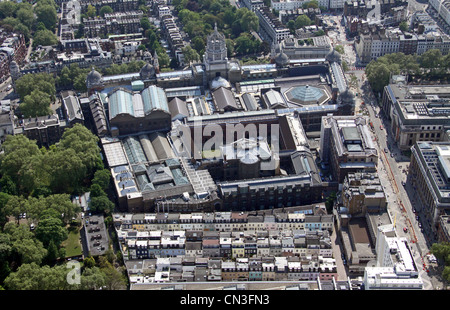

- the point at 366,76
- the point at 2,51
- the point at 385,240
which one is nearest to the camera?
the point at 385,240

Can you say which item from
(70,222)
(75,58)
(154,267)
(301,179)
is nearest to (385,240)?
(301,179)

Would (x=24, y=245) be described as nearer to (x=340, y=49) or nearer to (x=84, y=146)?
(x=84, y=146)

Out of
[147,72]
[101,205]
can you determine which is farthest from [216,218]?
[147,72]

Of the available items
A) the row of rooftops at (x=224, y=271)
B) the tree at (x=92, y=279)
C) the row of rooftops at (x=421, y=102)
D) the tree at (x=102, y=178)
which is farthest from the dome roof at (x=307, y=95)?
the tree at (x=92, y=279)

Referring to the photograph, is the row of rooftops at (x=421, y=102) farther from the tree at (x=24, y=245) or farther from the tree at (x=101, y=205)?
the tree at (x=24, y=245)

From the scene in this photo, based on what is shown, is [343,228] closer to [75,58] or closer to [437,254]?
[437,254]

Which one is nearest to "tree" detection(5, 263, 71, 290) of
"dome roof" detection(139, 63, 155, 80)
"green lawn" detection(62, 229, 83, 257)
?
"green lawn" detection(62, 229, 83, 257)
